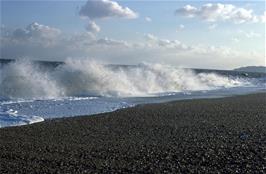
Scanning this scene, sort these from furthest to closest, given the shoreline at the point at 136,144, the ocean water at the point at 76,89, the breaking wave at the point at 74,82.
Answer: the breaking wave at the point at 74,82 < the ocean water at the point at 76,89 < the shoreline at the point at 136,144

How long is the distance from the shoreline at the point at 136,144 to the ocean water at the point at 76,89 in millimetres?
2728

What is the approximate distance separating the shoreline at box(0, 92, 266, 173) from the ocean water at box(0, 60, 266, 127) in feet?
8.95

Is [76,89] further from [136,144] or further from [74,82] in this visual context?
[136,144]

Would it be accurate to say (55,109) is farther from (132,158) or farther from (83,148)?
(132,158)

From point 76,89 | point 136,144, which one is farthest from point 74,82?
point 136,144

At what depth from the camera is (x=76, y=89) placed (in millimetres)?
28203

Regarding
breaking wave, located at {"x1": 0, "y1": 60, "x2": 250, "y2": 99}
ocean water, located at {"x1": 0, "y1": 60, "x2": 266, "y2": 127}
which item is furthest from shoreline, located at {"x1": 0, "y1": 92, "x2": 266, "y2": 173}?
breaking wave, located at {"x1": 0, "y1": 60, "x2": 250, "y2": 99}

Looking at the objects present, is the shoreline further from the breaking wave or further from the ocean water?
the breaking wave

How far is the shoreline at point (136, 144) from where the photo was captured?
8109mm

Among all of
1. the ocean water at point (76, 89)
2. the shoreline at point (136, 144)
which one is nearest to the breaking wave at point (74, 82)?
the ocean water at point (76, 89)

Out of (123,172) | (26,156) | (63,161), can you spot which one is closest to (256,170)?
(123,172)

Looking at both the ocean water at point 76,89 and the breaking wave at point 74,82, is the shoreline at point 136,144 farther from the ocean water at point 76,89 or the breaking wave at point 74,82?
the breaking wave at point 74,82

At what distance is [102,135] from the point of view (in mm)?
11484

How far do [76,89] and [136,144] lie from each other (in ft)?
60.3
